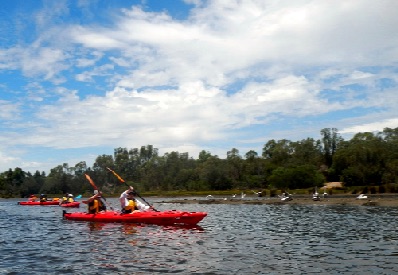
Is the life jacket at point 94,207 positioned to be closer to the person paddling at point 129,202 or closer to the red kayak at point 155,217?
the red kayak at point 155,217

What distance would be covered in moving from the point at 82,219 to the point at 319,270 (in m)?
21.6

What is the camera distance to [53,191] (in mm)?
160625

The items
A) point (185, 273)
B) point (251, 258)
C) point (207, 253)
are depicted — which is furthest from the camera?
point (207, 253)

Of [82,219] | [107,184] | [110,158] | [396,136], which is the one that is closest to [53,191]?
[107,184]

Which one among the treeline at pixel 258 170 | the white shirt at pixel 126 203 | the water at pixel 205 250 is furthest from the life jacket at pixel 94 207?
the treeline at pixel 258 170

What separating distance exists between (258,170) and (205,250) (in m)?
102

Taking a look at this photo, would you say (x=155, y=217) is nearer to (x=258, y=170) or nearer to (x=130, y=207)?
(x=130, y=207)

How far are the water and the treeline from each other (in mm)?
64203

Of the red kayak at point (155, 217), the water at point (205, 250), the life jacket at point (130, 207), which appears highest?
the life jacket at point (130, 207)

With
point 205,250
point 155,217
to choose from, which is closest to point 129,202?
point 155,217

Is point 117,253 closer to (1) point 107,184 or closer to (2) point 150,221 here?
(2) point 150,221

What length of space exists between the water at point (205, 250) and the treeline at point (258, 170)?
64203 millimetres

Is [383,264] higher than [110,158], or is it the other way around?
[110,158]

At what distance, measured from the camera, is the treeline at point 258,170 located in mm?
90938
